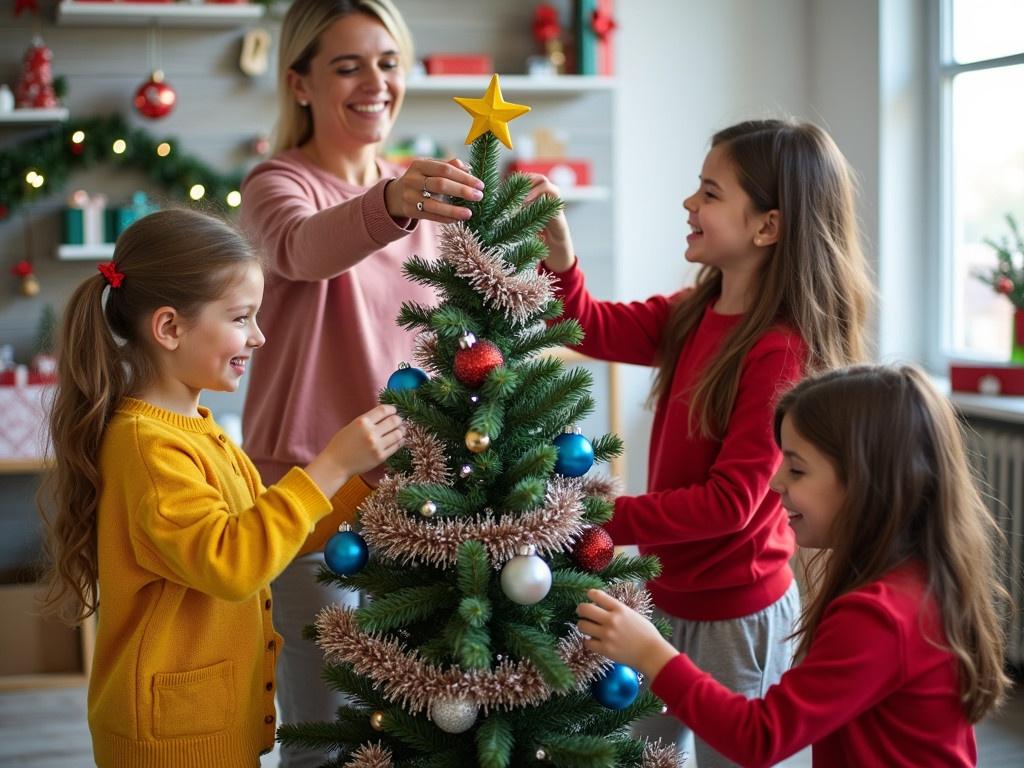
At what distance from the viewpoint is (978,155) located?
12.8 feet

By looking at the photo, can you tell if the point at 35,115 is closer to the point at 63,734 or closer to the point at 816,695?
the point at 63,734

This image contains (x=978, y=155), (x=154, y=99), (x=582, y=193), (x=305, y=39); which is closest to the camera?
(x=305, y=39)

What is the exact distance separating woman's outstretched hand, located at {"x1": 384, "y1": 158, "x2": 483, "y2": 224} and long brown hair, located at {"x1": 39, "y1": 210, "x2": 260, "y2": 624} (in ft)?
0.84

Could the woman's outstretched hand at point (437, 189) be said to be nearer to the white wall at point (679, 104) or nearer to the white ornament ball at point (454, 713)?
the white ornament ball at point (454, 713)

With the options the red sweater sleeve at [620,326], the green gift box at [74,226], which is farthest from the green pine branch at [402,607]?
the green gift box at [74,226]

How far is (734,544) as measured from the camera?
178 cm

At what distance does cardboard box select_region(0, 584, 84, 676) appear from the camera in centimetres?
372

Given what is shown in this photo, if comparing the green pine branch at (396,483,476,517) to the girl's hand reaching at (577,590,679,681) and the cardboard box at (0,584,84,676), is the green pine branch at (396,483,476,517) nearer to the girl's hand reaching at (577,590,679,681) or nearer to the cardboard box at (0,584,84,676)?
the girl's hand reaching at (577,590,679,681)

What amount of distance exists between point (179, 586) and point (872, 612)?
88 cm

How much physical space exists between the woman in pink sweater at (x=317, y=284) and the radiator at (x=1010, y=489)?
2018mm

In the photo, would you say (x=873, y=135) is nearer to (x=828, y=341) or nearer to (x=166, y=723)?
(x=828, y=341)

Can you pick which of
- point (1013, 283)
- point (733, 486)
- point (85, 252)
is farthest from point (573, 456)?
point (85, 252)

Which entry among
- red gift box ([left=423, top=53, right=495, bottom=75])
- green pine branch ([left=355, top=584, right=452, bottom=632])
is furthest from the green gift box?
green pine branch ([left=355, top=584, right=452, bottom=632])

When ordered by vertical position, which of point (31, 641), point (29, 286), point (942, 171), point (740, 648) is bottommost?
point (31, 641)
